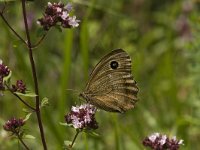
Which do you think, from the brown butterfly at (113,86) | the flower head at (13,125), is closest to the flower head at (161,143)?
the brown butterfly at (113,86)

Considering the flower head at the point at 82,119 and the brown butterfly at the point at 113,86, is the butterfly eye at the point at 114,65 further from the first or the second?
the flower head at the point at 82,119

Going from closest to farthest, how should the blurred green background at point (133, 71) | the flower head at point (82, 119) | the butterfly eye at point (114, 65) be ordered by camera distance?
1. the flower head at point (82, 119)
2. the butterfly eye at point (114, 65)
3. the blurred green background at point (133, 71)

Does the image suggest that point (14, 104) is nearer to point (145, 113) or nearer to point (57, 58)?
point (57, 58)

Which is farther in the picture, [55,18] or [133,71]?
[133,71]

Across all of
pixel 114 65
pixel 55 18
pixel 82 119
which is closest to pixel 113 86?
pixel 114 65

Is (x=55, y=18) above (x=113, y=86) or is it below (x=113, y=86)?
above

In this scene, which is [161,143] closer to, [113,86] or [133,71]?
[113,86]

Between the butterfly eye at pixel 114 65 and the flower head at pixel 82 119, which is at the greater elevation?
the butterfly eye at pixel 114 65
